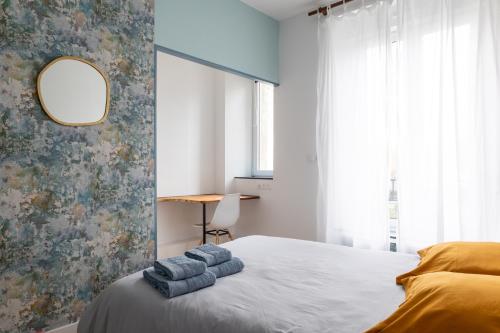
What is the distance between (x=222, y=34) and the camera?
3285mm

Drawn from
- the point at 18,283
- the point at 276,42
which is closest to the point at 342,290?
the point at 18,283

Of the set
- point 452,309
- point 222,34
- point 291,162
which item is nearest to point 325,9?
point 222,34

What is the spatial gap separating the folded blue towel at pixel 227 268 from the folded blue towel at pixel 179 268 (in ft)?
0.30

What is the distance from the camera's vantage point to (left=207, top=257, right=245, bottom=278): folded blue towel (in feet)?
5.76

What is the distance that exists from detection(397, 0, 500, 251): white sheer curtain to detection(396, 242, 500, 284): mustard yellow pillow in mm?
1036

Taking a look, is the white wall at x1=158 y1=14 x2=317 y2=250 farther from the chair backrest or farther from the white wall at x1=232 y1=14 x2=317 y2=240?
the chair backrest

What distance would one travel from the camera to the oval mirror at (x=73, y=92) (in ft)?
6.98

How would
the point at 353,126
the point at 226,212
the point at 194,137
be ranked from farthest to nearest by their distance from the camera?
the point at 194,137, the point at 226,212, the point at 353,126

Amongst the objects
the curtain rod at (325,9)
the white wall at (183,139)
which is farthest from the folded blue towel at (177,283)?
the curtain rod at (325,9)

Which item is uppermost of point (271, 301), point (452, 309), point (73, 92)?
point (73, 92)

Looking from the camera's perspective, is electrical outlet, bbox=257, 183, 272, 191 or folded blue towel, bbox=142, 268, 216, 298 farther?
electrical outlet, bbox=257, 183, 272, 191

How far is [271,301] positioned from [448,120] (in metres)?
2.13

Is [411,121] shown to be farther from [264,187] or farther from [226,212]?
[226,212]

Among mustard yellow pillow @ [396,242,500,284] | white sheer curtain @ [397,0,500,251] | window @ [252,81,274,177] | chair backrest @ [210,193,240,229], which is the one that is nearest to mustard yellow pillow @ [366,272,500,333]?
mustard yellow pillow @ [396,242,500,284]
